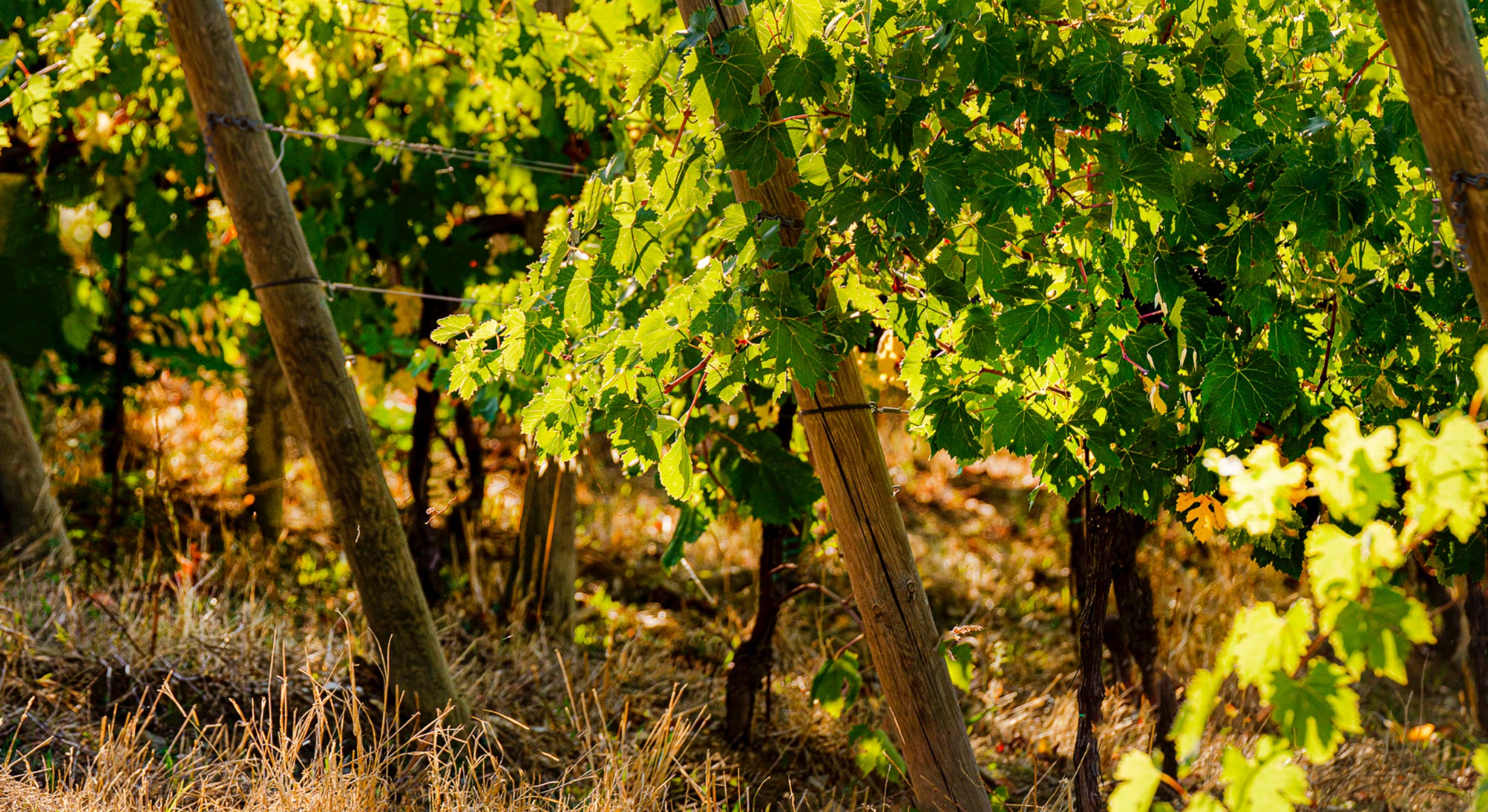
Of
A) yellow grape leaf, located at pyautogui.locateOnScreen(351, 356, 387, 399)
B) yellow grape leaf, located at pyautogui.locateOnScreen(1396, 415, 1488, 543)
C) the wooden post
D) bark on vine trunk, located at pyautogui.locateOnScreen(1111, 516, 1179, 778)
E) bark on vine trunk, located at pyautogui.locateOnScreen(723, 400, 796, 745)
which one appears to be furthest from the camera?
yellow grape leaf, located at pyautogui.locateOnScreen(351, 356, 387, 399)

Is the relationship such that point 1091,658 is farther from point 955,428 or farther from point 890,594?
point 955,428

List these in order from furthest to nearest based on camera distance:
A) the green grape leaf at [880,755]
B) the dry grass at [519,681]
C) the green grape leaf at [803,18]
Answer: the green grape leaf at [880,755]
the dry grass at [519,681]
the green grape leaf at [803,18]

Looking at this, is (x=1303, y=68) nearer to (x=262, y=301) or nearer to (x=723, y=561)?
(x=262, y=301)

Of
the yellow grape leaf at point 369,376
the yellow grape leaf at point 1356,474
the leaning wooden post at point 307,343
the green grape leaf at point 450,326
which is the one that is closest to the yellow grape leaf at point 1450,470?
the yellow grape leaf at point 1356,474

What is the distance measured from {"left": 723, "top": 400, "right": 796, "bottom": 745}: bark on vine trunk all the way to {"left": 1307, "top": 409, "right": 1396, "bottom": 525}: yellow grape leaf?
8.03 ft

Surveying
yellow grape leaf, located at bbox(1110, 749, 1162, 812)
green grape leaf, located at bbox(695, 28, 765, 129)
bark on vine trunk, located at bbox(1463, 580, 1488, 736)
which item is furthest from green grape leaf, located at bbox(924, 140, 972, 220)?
bark on vine trunk, located at bbox(1463, 580, 1488, 736)

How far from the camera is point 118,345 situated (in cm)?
516

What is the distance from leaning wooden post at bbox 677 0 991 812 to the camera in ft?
7.95

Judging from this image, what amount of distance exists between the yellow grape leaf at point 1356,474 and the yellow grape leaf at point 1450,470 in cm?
3

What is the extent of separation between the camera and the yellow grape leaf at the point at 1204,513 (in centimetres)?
221

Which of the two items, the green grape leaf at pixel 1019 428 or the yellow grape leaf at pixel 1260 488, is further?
the green grape leaf at pixel 1019 428

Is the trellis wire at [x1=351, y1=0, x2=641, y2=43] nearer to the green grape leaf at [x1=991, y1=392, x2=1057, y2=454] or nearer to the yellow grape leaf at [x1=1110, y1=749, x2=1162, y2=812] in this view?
the green grape leaf at [x1=991, y1=392, x2=1057, y2=454]

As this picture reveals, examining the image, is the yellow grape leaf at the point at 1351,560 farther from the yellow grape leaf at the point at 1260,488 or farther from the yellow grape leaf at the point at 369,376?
the yellow grape leaf at the point at 369,376

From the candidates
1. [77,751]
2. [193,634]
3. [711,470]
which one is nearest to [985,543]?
[711,470]
